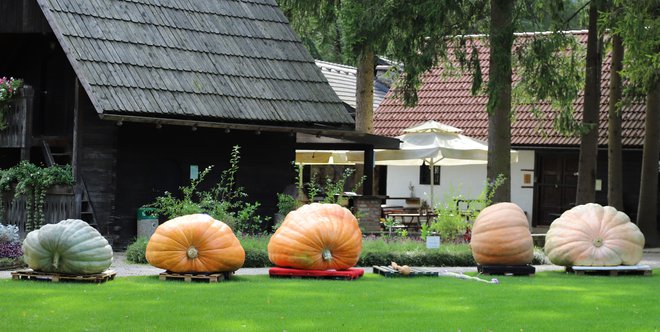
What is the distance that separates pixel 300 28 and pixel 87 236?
21.0m

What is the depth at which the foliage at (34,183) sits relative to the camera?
24.6 metres

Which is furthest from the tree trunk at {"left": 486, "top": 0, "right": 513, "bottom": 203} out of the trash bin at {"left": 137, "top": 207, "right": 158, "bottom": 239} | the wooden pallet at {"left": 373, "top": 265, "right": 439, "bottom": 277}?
the wooden pallet at {"left": 373, "top": 265, "right": 439, "bottom": 277}

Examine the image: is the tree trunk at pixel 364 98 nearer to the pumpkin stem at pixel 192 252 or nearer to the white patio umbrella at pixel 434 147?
the white patio umbrella at pixel 434 147

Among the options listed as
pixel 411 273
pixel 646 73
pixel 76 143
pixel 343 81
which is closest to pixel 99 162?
pixel 76 143

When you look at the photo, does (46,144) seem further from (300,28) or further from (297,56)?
(300,28)

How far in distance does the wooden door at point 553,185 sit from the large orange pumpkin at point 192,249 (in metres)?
22.7

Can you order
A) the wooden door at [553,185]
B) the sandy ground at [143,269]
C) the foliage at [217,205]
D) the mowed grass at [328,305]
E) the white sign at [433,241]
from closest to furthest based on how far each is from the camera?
1. the mowed grass at [328,305]
2. the sandy ground at [143,269]
3. the white sign at [433,241]
4. the foliage at [217,205]
5. the wooden door at [553,185]

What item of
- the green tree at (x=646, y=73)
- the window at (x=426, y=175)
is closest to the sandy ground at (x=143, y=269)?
the green tree at (x=646, y=73)

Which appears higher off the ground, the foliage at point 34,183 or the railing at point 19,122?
the railing at point 19,122

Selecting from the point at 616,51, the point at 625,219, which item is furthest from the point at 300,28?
the point at 625,219

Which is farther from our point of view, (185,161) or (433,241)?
(185,161)

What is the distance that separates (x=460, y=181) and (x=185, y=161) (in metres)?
16.7

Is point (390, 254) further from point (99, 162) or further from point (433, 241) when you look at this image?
point (99, 162)

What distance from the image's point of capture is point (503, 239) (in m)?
20.1
